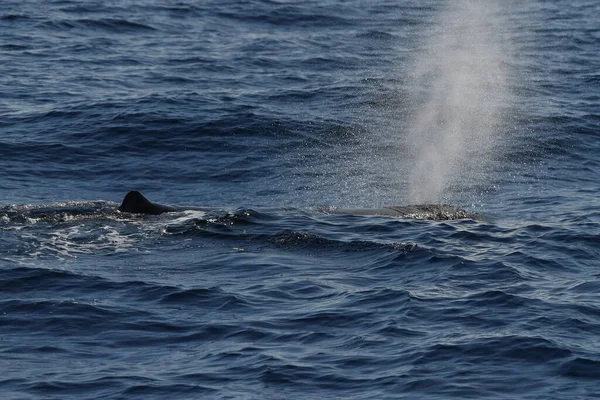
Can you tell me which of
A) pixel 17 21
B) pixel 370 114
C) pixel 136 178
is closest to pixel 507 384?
pixel 136 178

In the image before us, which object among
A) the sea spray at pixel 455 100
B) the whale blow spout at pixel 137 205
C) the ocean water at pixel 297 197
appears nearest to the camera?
the ocean water at pixel 297 197


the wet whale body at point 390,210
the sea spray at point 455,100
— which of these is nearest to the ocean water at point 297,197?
the sea spray at point 455,100

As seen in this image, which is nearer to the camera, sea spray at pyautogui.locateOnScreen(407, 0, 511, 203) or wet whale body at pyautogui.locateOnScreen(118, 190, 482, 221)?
wet whale body at pyautogui.locateOnScreen(118, 190, 482, 221)

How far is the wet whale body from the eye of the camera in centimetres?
2767

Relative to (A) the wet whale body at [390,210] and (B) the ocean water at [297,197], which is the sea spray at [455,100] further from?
(A) the wet whale body at [390,210]

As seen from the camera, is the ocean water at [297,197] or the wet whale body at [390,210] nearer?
the ocean water at [297,197]

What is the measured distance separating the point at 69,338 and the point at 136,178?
14.7 meters

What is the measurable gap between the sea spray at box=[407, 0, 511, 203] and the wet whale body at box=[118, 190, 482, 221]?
225 centimetres

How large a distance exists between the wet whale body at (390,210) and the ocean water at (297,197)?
269mm

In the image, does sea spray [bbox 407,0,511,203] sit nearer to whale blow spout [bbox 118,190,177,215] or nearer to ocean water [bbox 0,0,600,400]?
ocean water [bbox 0,0,600,400]

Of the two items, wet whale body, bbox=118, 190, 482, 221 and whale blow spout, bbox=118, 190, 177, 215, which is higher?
whale blow spout, bbox=118, 190, 177, 215

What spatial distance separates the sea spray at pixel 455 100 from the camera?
115 ft

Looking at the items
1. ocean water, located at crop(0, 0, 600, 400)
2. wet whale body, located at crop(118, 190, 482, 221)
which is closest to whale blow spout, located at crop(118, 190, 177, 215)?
wet whale body, located at crop(118, 190, 482, 221)

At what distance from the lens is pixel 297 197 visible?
3203 cm
